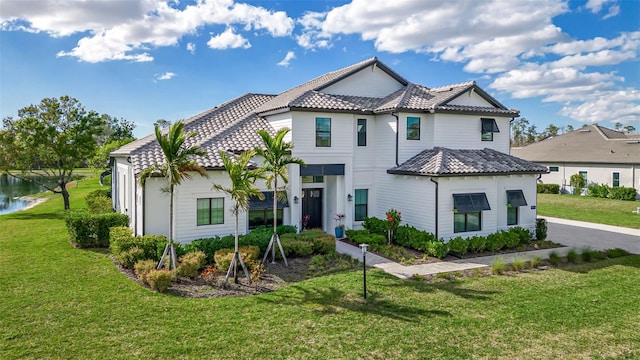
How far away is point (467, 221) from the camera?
1720cm

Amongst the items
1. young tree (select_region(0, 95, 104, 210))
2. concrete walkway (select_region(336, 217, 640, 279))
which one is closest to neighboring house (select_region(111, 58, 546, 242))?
concrete walkway (select_region(336, 217, 640, 279))

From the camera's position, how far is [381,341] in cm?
841

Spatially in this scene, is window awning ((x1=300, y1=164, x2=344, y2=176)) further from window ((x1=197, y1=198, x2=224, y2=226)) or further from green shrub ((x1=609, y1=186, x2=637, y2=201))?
green shrub ((x1=609, y1=186, x2=637, y2=201))

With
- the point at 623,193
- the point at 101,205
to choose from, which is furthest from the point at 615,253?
the point at 101,205

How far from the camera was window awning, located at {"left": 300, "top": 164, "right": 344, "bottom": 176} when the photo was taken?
58.6 feet

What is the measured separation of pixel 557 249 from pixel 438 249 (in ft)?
19.4

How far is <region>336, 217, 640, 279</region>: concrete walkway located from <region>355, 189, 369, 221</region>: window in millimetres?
2179

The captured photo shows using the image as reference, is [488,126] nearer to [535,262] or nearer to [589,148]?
[535,262]

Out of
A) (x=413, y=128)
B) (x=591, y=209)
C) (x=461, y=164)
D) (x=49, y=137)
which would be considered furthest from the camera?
(x=591, y=209)

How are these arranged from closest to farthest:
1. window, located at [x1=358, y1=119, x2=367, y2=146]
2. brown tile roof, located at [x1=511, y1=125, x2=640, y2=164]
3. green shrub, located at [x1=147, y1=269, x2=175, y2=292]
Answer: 1. green shrub, located at [x1=147, y1=269, x2=175, y2=292]
2. window, located at [x1=358, y1=119, x2=367, y2=146]
3. brown tile roof, located at [x1=511, y1=125, x2=640, y2=164]

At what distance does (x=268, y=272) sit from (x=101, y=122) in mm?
21459

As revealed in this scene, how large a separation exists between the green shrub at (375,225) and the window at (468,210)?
2.94 meters

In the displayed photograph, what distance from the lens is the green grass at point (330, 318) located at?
8.02 metres

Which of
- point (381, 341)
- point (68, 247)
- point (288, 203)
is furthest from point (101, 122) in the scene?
point (381, 341)
